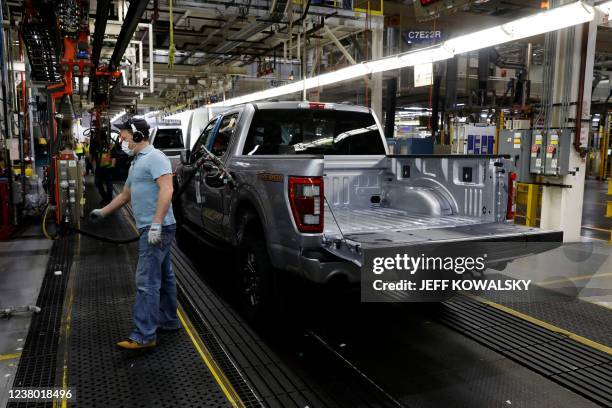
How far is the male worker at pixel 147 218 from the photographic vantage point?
146 inches

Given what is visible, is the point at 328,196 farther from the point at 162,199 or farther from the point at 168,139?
the point at 168,139

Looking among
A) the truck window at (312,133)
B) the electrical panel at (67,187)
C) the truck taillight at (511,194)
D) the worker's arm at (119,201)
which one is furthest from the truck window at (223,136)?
the electrical panel at (67,187)

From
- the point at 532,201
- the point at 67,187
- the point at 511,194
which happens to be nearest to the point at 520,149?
the point at 532,201

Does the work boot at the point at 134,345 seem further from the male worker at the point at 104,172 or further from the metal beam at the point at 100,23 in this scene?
the male worker at the point at 104,172

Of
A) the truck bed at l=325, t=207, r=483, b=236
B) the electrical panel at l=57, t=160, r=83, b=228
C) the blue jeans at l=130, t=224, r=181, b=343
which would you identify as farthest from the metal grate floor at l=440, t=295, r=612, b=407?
the electrical panel at l=57, t=160, r=83, b=228

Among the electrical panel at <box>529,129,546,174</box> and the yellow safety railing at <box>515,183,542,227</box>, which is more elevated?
the electrical panel at <box>529,129,546,174</box>

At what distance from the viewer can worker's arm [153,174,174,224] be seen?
11.9 ft

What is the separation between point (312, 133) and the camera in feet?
16.9

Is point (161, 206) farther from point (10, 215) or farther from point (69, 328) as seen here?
point (10, 215)

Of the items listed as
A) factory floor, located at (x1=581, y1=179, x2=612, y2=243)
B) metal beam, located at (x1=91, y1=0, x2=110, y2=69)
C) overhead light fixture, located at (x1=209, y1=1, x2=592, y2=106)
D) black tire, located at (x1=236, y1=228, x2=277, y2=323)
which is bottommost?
factory floor, located at (x1=581, y1=179, x2=612, y2=243)

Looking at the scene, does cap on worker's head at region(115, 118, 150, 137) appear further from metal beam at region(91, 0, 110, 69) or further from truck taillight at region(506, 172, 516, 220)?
truck taillight at region(506, 172, 516, 220)

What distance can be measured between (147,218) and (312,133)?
205cm

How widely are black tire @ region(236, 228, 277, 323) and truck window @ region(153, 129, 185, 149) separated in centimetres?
1091

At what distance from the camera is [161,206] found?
364cm
